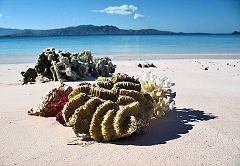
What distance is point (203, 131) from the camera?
324cm

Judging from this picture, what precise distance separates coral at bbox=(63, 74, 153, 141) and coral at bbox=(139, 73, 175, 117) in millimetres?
296

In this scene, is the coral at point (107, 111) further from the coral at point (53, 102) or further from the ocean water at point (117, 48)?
the ocean water at point (117, 48)

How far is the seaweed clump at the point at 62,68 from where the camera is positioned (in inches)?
281

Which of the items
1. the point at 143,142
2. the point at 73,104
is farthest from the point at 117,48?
the point at 143,142

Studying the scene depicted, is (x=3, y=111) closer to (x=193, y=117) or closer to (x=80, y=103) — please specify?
(x=80, y=103)

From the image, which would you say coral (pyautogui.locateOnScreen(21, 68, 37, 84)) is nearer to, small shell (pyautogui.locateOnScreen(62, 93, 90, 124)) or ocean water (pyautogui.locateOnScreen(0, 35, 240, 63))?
small shell (pyautogui.locateOnScreen(62, 93, 90, 124))

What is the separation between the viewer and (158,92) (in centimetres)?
373

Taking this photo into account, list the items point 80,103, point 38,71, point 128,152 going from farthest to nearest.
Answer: point 38,71, point 80,103, point 128,152

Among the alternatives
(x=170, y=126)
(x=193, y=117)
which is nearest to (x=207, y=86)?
(x=193, y=117)

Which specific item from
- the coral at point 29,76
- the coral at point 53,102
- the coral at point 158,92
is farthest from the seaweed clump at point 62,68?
the coral at point 158,92

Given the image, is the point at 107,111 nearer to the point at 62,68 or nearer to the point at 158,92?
the point at 158,92

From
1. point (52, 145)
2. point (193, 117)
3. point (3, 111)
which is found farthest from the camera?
point (3, 111)

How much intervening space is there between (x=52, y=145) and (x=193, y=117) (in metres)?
1.59

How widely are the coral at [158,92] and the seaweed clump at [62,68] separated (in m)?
3.42
